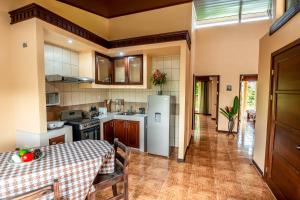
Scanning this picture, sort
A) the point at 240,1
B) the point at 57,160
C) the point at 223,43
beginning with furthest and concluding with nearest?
the point at 223,43, the point at 240,1, the point at 57,160

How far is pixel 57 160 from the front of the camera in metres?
1.53

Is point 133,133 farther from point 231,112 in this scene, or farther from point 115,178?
point 231,112

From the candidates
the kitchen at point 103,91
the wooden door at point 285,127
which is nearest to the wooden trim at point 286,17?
the wooden door at point 285,127

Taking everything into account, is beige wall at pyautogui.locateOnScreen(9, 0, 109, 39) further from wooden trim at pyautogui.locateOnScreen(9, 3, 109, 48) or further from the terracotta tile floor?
the terracotta tile floor

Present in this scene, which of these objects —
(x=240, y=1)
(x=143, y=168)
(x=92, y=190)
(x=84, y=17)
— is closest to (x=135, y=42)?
(x=84, y=17)

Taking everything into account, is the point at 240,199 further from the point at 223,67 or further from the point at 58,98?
the point at 223,67

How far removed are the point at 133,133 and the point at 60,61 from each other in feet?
7.35

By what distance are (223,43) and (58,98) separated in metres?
5.34

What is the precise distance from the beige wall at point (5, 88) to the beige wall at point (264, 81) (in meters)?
4.09

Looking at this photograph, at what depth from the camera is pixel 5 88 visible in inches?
97.3

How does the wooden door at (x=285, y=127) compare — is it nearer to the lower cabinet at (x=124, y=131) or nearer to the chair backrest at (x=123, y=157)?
the chair backrest at (x=123, y=157)

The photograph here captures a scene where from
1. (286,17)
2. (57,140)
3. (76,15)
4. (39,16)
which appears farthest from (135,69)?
(286,17)

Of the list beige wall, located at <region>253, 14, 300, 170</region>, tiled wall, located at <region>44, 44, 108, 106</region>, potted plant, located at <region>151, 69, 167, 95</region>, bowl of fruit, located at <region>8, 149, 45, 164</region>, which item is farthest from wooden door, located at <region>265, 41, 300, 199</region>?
tiled wall, located at <region>44, 44, 108, 106</region>

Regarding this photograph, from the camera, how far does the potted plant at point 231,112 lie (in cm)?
529
